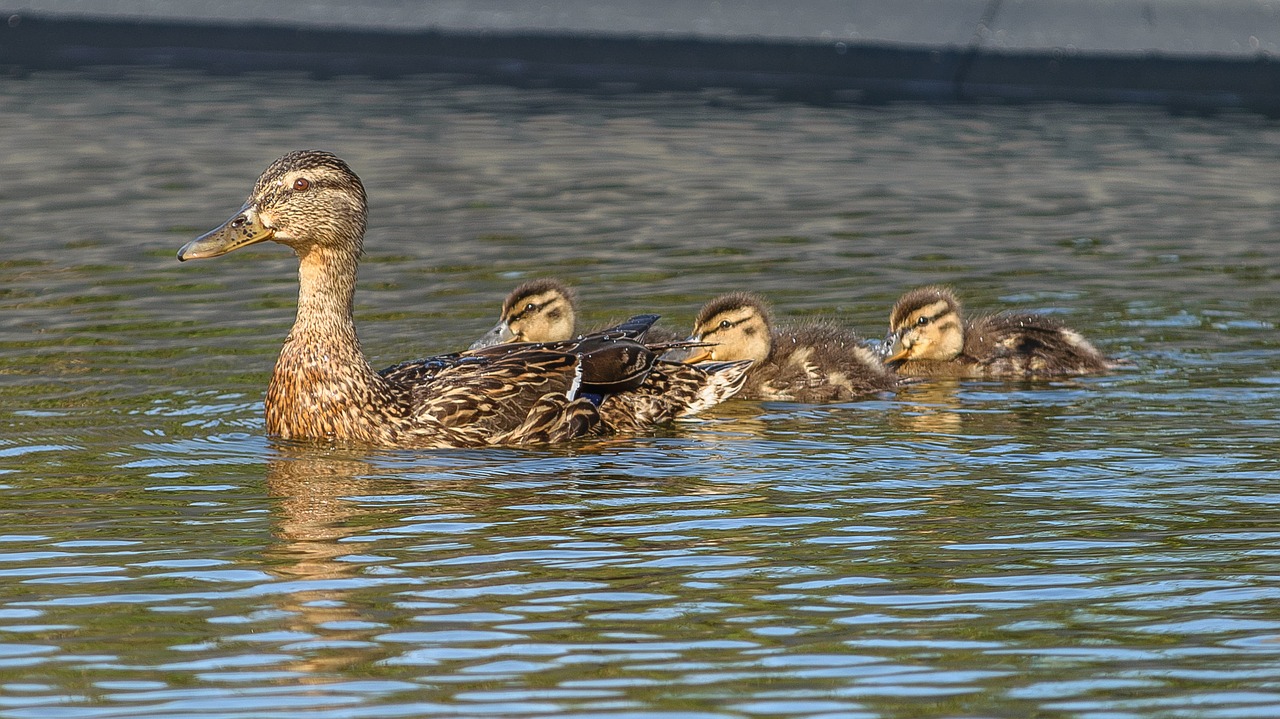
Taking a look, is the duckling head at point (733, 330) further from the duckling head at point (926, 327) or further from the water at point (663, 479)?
the duckling head at point (926, 327)

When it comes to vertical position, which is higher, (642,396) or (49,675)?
(642,396)

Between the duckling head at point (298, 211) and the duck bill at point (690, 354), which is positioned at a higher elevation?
the duckling head at point (298, 211)

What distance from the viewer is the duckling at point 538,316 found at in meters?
9.41

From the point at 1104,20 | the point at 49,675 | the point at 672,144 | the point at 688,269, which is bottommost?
the point at 49,675

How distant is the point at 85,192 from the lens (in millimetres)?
14055

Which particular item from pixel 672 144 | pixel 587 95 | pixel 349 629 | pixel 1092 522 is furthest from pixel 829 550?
pixel 587 95

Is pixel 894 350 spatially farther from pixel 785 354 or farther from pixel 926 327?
pixel 785 354

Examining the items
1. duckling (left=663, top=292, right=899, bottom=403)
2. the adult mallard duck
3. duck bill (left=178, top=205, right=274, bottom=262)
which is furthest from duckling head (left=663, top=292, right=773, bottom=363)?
duck bill (left=178, top=205, right=274, bottom=262)

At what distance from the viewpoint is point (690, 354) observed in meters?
9.32

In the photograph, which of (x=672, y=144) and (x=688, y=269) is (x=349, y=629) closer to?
(x=688, y=269)

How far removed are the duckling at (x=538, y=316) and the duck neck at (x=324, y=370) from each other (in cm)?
127

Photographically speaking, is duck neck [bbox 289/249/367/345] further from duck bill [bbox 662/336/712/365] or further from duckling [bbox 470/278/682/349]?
duck bill [bbox 662/336/712/365]

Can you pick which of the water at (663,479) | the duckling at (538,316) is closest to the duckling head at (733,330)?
the duckling at (538,316)

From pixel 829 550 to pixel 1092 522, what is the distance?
92 centimetres
